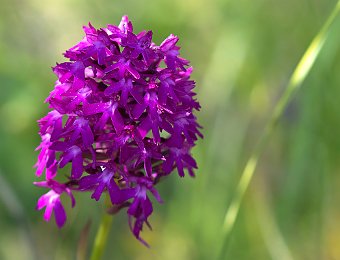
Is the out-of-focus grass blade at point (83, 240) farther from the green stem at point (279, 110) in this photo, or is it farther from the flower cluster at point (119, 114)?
the green stem at point (279, 110)

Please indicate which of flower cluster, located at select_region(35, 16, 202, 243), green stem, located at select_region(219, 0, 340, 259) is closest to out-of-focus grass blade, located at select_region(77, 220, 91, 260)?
flower cluster, located at select_region(35, 16, 202, 243)

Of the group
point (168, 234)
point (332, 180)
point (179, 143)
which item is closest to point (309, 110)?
point (332, 180)

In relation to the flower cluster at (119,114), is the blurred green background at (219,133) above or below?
below

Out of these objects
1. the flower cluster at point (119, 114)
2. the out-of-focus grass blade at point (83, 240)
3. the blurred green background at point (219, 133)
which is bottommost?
the blurred green background at point (219, 133)

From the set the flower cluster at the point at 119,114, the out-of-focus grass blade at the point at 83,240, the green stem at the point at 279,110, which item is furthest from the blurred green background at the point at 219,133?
the flower cluster at the point at 119,114

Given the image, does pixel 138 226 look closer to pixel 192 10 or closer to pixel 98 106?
pixel 98 106

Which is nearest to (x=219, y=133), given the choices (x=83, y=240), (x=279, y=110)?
(x=279, y=110)

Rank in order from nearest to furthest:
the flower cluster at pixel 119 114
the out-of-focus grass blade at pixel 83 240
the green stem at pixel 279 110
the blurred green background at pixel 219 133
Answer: the flower cluster at pixel 119 114 < the out-of-focus grass blade at pixel 83 240 < the green stem at pixel 279 110 < the blurred green background at pixel 219 133

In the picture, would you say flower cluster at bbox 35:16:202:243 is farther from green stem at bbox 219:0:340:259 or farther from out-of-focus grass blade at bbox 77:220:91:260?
green stem at bbox 219:0:340:259
